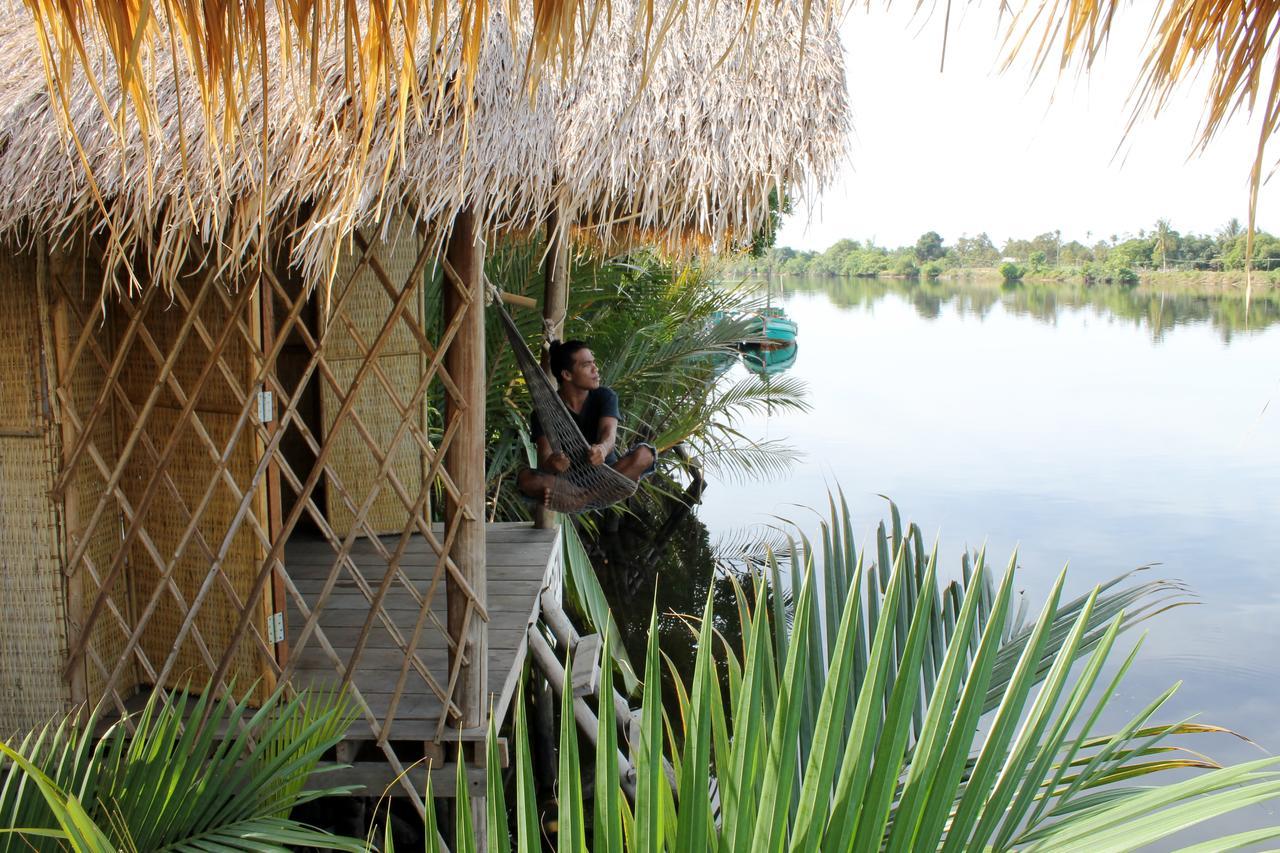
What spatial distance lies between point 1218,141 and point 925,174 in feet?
151

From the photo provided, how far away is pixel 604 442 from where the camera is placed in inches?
147

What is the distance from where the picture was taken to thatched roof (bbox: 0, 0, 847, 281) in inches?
99.0

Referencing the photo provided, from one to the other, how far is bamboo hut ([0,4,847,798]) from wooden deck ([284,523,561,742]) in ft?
0.08

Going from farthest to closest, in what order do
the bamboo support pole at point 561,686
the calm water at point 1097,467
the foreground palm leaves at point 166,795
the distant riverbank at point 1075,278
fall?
the distant riverbank at point 1075,278 → the calm water at point 1097,467 → the bamboo support pole at point 561,686 → the foreground palm leaves at point 166,795

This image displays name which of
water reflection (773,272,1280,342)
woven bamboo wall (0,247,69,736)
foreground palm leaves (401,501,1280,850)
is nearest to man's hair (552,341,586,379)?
woven bamboo wall (0,247,69,736)

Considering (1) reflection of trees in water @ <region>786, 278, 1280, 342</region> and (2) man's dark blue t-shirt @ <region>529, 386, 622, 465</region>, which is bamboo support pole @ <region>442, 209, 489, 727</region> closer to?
(2) man's dark blue t-shirt @ <region>529, 386, 622, 465</region>

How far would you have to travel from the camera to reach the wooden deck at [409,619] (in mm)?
3211

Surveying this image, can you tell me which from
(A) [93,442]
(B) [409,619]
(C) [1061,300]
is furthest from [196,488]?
(C) [1061,300]

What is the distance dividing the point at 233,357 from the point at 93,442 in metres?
0.49

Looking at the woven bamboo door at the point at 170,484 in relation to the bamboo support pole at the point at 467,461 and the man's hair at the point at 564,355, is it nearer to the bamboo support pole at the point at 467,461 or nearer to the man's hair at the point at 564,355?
the bamboo support pole at the point at 467,461

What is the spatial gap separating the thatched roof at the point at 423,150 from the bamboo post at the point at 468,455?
18 cm

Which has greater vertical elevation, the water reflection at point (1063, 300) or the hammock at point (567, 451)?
the water reflection at point (1063, 300)

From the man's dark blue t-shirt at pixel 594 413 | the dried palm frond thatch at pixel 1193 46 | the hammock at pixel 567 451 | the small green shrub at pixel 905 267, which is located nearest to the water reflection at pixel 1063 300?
the small green shrub at pixel 905 267

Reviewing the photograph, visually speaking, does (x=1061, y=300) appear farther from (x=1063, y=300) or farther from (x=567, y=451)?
(x=567, y=451)
